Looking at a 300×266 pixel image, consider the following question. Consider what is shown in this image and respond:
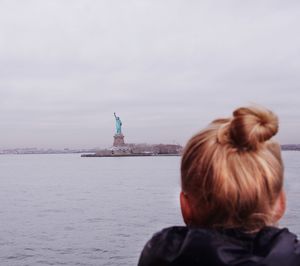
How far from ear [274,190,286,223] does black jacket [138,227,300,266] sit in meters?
0.08

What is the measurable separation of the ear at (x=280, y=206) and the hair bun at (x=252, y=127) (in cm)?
15

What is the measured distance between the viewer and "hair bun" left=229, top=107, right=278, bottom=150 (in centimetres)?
117

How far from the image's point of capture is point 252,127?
3.86ft

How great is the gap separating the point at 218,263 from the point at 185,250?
0.27ft

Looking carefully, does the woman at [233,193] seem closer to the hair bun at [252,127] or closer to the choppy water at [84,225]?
the hair bun at [252,127]

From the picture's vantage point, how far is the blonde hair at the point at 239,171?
3.79 ft

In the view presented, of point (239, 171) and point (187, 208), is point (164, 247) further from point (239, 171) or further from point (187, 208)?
point (239, 171)

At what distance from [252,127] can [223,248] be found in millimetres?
305

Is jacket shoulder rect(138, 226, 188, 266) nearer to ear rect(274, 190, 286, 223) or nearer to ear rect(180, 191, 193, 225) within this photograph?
ear rect(180, 191, 193, 225)

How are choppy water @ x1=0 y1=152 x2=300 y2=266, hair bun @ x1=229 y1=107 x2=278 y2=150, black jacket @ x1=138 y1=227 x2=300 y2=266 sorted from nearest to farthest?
black jacket @ x1=138 y1=227 x2=300 y2=266 → hair bun @ x1=229 y1=107 x2=278 y2=150 → choppy water @ x1=0 y1=152 x2=300 y2=266

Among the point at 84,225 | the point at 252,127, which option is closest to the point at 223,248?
the point at 252,127

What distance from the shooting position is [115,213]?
66.3 feet

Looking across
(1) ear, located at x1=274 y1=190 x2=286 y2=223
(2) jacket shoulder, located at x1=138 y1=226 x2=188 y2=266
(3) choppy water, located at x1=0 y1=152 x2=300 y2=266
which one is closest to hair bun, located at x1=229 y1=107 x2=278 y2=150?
(1) ear, located at x1=274 y1=190 x2=286 y2=223

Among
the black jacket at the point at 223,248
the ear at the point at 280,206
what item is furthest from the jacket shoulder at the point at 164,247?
the ear at the point at 280,206
